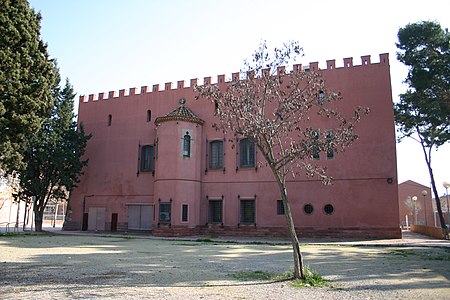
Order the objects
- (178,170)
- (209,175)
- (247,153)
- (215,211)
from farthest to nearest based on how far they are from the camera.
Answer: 1. (209,175)
2. (215,211)
3. (247,153)
4. (178,170)

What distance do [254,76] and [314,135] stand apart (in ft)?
8.83

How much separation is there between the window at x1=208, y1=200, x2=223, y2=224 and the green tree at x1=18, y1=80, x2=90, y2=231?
36.8ft

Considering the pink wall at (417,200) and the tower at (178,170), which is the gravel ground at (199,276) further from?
the pink wall at (417,200)

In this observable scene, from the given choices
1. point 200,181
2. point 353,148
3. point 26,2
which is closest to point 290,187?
point 353,148

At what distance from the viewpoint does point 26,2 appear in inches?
807

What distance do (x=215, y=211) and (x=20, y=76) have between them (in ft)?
52.4

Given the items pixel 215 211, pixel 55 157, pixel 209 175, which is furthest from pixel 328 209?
pixel 55 157

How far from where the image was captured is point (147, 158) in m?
32.2

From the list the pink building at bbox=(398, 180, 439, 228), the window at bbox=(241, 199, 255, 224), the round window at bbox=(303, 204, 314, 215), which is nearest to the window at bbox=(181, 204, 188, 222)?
the window at bbox=(241, 199, 255, 224)

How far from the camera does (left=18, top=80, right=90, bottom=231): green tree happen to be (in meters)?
30.0

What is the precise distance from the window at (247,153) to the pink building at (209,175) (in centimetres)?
8

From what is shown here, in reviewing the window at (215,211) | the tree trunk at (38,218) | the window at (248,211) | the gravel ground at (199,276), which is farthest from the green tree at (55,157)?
the gravel ground at (199,276)

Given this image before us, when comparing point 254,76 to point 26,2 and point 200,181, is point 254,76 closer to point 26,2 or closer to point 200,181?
point 26,2

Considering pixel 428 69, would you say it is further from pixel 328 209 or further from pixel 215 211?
pixel 215 211
